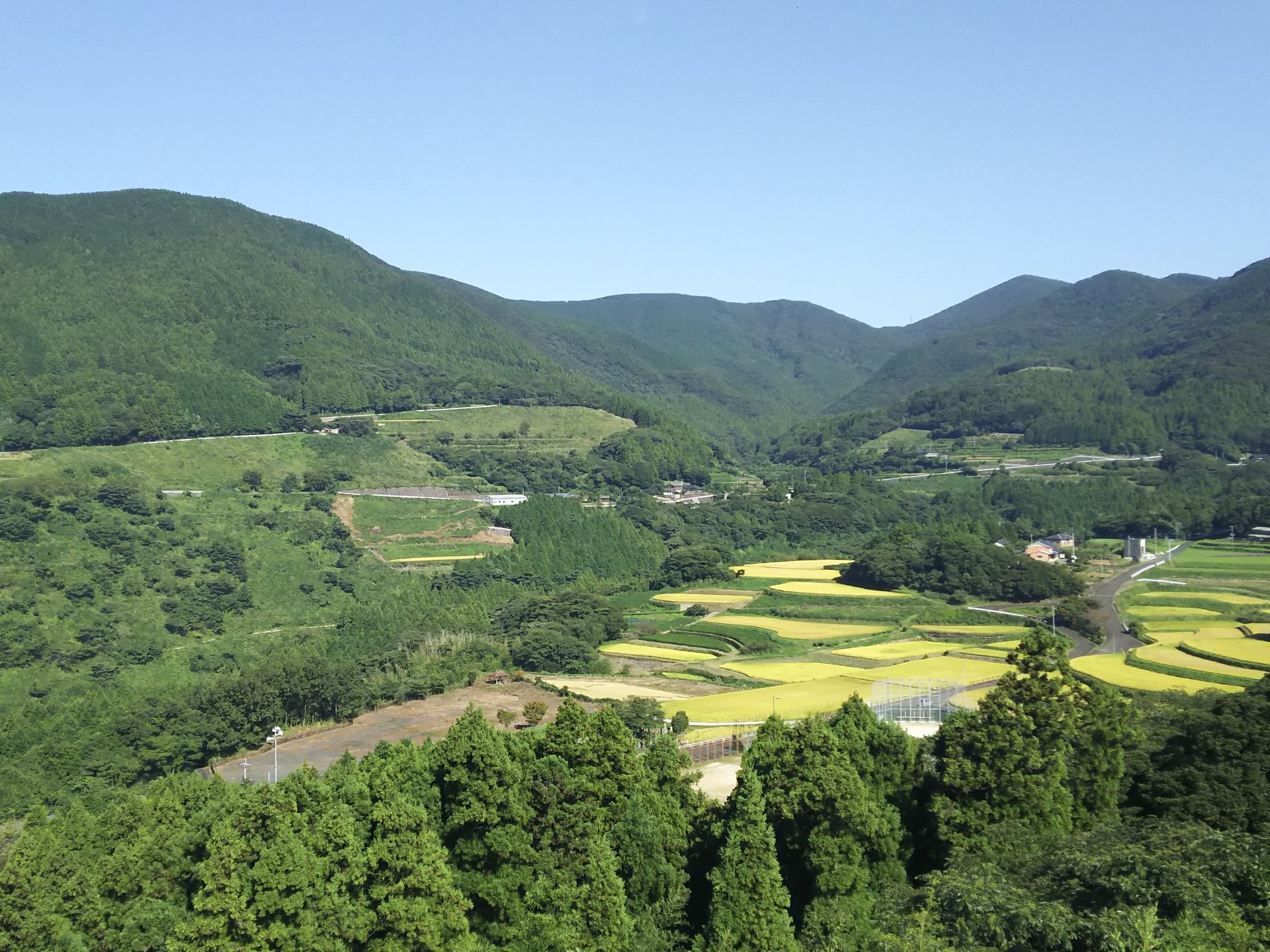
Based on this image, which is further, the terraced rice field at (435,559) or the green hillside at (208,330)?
the green hillside at (208,330)

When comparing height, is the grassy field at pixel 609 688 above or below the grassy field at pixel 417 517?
below

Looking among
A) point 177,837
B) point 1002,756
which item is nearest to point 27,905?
point 177,837

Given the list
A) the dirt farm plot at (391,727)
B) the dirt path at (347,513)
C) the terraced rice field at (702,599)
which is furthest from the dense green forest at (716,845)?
the dirt path at (347,513)

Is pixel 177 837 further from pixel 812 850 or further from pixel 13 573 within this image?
pixel 13 573

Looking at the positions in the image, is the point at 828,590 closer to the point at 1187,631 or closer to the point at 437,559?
the point at 1187,631

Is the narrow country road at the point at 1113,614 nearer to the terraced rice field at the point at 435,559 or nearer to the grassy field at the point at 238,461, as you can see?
the terraced rice field at the point at 435,559

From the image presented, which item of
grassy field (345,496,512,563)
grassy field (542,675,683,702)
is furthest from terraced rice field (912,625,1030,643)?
grassy field (345,496,512,563)
